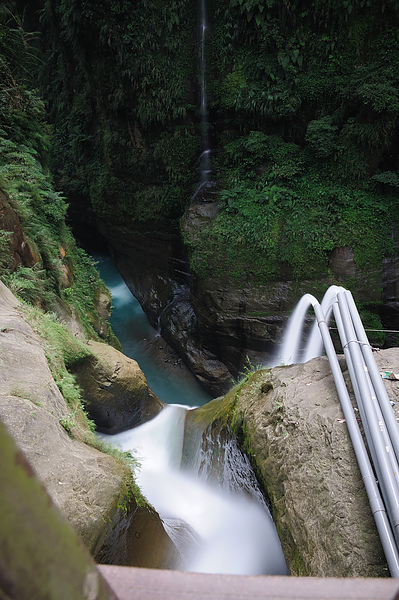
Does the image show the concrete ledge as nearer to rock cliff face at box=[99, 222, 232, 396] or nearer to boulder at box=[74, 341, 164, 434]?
boulder at box=[74, 341, 164, 434]

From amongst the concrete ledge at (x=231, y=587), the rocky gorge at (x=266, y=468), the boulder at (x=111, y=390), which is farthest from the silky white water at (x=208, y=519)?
the concrete ledge at (x=231, y=587)

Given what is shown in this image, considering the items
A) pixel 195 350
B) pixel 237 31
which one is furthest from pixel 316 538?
pixel 237 31

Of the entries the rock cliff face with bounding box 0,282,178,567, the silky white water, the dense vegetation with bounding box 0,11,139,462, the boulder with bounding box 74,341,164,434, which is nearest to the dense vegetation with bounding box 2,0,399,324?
the dense vegetation with bounding box 0,11,139,462

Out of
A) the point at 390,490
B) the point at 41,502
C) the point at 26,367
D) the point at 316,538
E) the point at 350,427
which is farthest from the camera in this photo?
the point at 26,367

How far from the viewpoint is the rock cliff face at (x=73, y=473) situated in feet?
7.38

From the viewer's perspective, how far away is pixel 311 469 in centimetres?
277

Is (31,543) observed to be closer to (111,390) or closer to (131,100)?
(111,390)

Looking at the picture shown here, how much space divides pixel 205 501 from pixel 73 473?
3.33 m

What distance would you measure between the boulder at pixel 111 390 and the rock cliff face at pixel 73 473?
2217 millimetres

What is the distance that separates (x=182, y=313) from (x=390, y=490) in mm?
11240

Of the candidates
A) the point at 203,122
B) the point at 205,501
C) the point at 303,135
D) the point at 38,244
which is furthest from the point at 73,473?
the point at 203,122

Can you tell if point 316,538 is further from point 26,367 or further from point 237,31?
point 237,31

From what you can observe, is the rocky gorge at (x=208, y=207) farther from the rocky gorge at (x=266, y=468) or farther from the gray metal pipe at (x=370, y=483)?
the gray metal pipe at (x=370, y=483)

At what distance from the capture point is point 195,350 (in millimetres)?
12375
